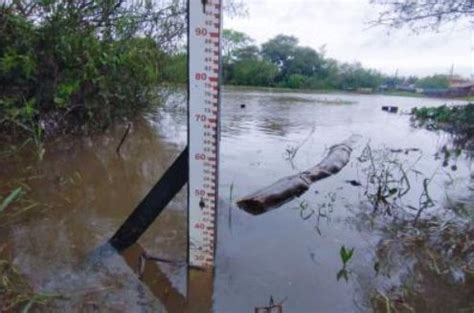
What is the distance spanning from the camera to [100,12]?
5.17 metres

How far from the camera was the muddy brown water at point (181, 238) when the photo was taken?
235 centimetres

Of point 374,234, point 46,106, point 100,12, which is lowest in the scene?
point 374,234

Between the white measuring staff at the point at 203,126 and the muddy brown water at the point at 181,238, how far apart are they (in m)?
0.25

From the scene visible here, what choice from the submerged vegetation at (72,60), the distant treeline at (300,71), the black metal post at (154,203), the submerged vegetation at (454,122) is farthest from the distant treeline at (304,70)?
the black metal post at (154,203)

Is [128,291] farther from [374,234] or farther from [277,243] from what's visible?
[374,234]

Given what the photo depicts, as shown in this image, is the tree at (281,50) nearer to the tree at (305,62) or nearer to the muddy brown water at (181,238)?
the tree at (305,62)

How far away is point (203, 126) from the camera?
2352 millimetres

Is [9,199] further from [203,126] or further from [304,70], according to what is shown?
[304,70]

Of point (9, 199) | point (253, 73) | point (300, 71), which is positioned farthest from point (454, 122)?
point (300, 71)

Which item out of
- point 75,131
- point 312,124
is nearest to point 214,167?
point 75,131

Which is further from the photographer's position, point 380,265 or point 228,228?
point 228,228

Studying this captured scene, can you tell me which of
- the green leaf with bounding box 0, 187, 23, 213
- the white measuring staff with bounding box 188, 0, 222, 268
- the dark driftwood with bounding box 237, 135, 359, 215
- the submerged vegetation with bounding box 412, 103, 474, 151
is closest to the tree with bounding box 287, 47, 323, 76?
the submerged vegetation with bounding box 412, 103, 474, 151

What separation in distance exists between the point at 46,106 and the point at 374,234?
4.12 meters

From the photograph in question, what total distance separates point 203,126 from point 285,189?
2126 millimetres
